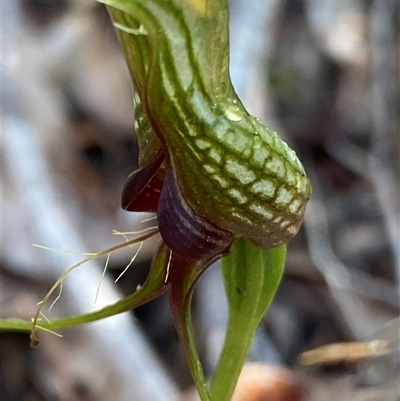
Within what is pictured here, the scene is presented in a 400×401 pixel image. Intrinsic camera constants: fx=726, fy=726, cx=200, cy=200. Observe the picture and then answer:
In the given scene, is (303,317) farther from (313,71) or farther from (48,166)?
(313,71)

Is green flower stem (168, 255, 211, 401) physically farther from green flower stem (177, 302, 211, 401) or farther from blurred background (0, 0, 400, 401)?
blurred background (0, 0, 400, 401)

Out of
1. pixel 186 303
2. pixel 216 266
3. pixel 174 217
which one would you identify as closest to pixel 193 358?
pixel 186 303

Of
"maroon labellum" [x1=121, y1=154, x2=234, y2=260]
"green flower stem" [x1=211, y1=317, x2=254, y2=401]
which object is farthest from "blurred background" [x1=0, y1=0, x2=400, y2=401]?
"maroon labellum" [x1=121, y1=154, x2=234, y2=260]

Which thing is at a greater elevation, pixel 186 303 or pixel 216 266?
pixel 186 303

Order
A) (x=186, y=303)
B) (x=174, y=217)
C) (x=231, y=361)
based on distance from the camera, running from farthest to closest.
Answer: (x=231, y=361) → (x=186, y=303) → (x=174, y=217)

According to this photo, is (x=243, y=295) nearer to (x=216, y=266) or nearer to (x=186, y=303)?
(x=186, y=303)

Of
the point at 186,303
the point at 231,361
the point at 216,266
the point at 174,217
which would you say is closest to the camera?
the point at 174,217

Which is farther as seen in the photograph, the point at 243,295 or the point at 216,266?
the point at 216,266
